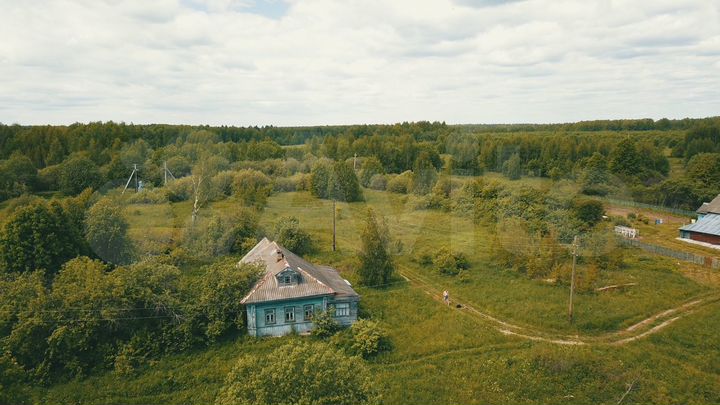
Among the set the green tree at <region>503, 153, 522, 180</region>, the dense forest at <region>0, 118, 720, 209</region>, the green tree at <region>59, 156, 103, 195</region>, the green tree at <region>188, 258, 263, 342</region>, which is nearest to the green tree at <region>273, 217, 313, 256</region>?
the green tree at <region>188, 258, 263, 342</region>

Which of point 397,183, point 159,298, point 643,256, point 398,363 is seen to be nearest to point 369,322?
point 398,363

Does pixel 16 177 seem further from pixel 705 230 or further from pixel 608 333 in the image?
pixel 705 230

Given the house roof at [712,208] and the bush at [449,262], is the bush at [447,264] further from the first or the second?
the house roof at [712,208]

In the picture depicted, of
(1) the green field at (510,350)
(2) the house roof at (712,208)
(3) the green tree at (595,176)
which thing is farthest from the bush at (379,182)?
(2) the house roof at (712,208)

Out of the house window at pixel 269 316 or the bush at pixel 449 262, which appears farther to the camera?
the bush at pixel 449 262

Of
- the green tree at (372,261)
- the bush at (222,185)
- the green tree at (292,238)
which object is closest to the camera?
the green tree at (372,261)

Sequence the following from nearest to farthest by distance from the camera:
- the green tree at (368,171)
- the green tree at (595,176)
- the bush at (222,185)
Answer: the bush at (222,185)
the green tree at (595,176)
the green tree at (368,171)

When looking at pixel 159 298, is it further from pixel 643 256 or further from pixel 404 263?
pixel 643 256
